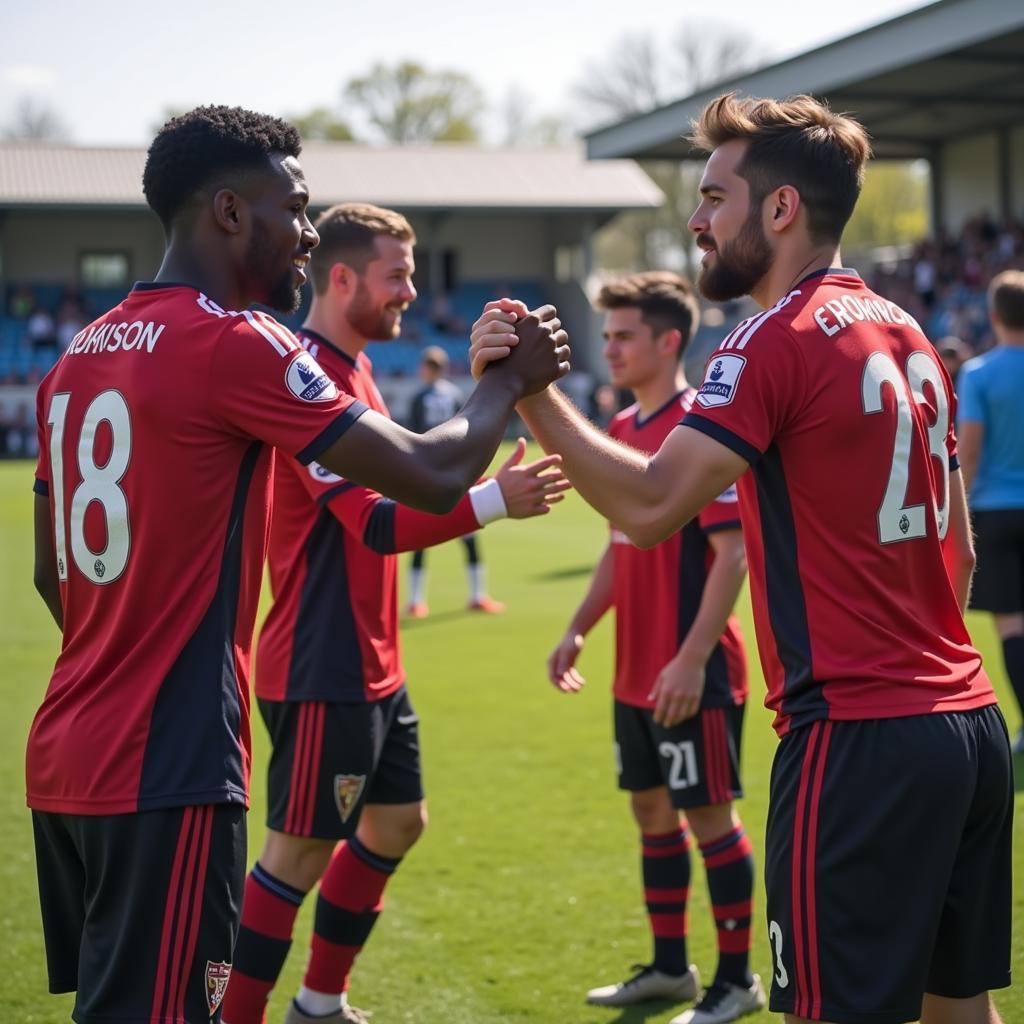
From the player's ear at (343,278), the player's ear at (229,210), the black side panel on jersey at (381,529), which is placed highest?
the player's ear at (343,278)

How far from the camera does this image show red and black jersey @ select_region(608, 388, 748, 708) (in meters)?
4.92

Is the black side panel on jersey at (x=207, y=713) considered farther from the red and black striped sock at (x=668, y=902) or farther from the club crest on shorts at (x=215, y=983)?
the red and black striped sock at (x=668, y=902)

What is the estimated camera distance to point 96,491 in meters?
3.01

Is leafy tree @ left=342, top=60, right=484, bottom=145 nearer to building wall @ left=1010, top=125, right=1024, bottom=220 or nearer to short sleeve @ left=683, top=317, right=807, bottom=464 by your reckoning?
building wall @ left=1010, top=125, right=1024, bottom=220

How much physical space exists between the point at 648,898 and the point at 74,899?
Answer: 241cm

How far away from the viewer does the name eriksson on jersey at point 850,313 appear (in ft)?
9.97

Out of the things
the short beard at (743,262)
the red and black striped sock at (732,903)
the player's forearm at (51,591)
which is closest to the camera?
the short beard at (743,262)

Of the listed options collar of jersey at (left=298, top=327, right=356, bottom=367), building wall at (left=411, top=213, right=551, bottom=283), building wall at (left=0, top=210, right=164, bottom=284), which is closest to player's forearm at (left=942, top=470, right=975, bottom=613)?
collar of jersey at (left=298, top=327, right=356, bottom=367)

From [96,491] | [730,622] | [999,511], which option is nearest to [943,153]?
[999,511]

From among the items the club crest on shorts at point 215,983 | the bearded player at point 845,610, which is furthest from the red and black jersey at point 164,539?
the bearded player at point 845,610

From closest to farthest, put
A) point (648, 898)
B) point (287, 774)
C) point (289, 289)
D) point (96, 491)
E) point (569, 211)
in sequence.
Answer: point (96, 491) → point (289, 289) → point (287, 774) → point (648, 898) → point (569, 211)

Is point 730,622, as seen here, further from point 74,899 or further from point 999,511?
point 999,511

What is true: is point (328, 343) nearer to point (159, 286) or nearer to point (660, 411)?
point (660, 411)

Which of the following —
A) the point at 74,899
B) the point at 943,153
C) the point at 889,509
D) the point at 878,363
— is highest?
the point at 943,153
